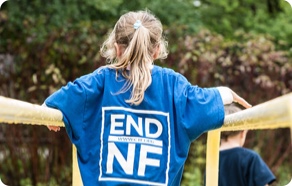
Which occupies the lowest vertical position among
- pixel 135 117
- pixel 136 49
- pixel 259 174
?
pixel 259 174

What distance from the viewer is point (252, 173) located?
390cm

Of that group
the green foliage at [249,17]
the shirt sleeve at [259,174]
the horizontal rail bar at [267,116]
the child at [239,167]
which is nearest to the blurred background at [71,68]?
the green foliage at [249,17]

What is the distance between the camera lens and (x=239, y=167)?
3.94m

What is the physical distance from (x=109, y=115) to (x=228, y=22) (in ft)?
16.8

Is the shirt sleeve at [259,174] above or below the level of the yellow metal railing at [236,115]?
below

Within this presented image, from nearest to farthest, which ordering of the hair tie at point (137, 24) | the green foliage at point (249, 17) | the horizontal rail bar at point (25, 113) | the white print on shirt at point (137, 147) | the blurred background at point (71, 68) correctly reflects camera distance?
1. the horizontal rail bar at point (25, 113)
2. the white print on shirt at point (137, 147)
3. the hair tie at point (137, 24)
4. the blurred background at point (71, 68)
5. the green foliage at point (249, 17)

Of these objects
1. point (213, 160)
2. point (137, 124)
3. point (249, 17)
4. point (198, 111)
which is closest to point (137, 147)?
point (137, 124)

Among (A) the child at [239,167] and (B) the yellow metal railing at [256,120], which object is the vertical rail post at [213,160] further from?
(A) the child at [239,167]

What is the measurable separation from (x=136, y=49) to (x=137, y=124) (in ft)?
0.98

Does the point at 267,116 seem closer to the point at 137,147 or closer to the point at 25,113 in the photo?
the point at 137,147

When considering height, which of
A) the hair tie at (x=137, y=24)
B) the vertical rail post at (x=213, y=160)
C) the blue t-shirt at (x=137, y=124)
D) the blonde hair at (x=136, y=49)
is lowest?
the vertical rail post at (x=213, y=160)

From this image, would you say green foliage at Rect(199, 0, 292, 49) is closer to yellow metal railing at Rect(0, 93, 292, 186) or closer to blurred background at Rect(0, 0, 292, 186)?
blurred background at Rect(0, 0, 292, 186)

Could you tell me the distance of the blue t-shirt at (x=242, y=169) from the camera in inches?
152

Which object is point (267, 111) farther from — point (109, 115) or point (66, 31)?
point (66, 31)
